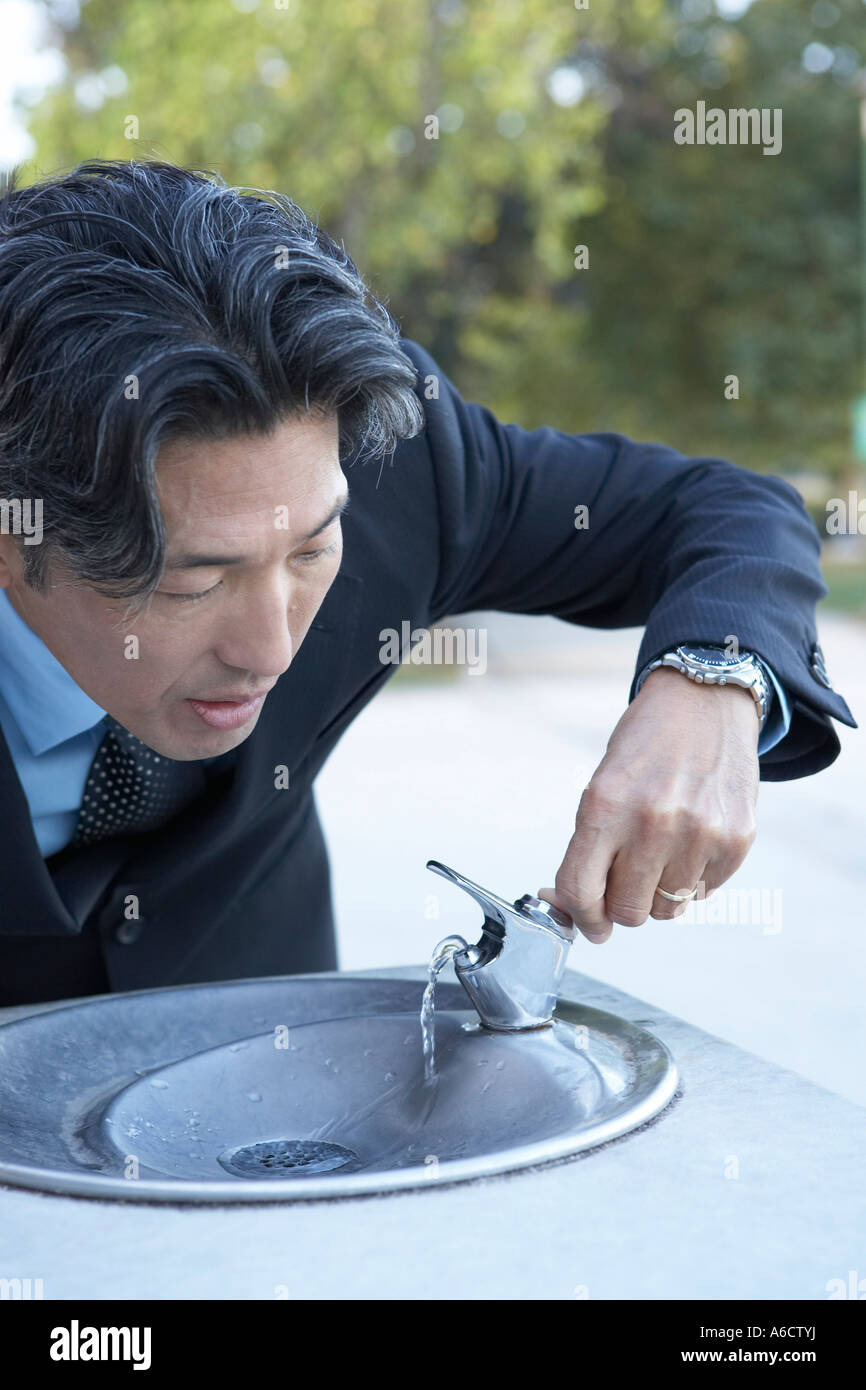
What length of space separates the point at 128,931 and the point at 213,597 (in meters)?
0.43

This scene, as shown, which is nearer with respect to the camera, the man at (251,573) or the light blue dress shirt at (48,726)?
the man at (251,573)

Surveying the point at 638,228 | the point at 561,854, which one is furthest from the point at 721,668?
the point at 638,228

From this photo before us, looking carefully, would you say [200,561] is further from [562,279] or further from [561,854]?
[562,279]

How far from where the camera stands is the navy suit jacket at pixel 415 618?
1097 millimetres

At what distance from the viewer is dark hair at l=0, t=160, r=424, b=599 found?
0.81 metres

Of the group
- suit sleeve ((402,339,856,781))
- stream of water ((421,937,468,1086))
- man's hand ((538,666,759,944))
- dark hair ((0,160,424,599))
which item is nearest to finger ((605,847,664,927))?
man's hand ((538,666,759,944))

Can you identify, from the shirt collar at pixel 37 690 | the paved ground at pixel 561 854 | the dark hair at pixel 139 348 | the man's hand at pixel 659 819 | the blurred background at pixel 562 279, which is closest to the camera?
the dark hair at pixel 139 348

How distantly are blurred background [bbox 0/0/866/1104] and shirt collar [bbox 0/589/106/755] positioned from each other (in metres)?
0.38

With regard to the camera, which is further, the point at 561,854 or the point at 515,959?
the point at 561,854

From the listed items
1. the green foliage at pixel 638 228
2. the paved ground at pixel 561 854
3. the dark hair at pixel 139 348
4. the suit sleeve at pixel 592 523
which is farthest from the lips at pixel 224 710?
the green foliage at pixel 638 228

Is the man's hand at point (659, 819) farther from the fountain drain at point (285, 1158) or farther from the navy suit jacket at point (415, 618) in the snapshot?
the fountain drain at point (285, 1158)

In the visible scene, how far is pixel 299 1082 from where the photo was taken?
3.45ft

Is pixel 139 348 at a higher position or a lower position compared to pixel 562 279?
lower
